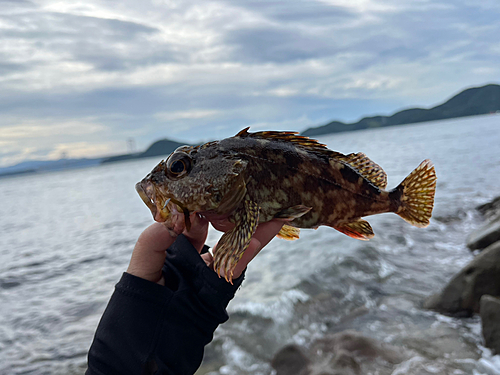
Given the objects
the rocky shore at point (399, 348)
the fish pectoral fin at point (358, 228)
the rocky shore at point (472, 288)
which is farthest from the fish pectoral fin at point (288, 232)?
the rocky shore at point (472, 288)

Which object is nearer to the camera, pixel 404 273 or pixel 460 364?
pixel 460 364

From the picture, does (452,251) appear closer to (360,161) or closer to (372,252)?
(372,252)

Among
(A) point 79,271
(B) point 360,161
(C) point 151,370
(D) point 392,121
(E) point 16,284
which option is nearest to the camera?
(C) point 151,370

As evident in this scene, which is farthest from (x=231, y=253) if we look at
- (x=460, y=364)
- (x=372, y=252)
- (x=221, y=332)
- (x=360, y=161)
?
(x=372, y=252)

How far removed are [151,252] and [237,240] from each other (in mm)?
800

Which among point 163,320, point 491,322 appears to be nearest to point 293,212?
point 163,320

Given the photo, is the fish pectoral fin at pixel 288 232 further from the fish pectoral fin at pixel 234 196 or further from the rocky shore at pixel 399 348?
the rocky shore at pixel 399 348

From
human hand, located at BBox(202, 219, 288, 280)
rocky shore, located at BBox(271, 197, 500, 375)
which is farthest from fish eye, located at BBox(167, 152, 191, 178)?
rocky shore, located at BBox(271, 197, 500, 375)

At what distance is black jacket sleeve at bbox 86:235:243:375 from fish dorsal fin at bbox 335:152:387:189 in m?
1.51

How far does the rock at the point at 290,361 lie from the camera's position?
614 cm

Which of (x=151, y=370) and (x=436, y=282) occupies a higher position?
(x=151, y=370)

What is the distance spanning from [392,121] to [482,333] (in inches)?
7829

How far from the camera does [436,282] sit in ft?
30.5

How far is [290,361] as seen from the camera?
249 inches
